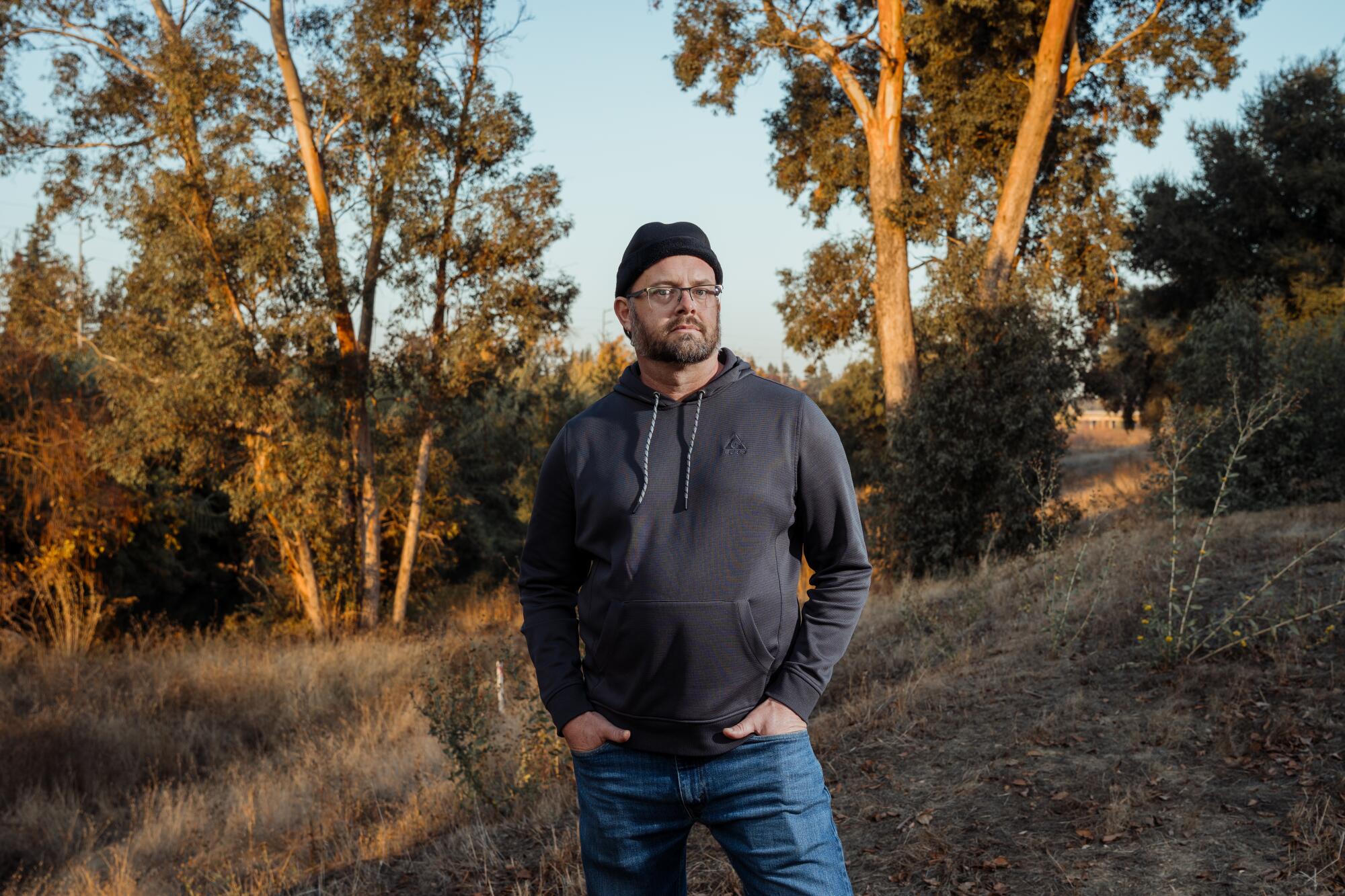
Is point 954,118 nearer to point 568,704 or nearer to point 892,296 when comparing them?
point 892,296

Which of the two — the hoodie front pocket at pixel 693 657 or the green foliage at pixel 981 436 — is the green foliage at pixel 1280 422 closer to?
the green foliage at pixel 981 436

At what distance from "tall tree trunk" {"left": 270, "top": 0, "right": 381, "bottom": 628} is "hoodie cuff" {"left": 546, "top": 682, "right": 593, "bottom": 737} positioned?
14247mm

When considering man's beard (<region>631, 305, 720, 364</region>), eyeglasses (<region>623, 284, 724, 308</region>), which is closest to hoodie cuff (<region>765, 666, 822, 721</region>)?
man's beard (<region>631, 305, 720, 364</region>)

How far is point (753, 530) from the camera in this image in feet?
7.70

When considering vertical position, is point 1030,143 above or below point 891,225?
above

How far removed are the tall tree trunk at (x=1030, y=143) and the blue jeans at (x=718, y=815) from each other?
1442 cm

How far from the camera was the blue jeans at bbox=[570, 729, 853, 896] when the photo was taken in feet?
7.39

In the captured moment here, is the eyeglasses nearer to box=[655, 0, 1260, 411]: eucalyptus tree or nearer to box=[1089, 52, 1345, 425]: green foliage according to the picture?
box=[655, 0, 1260, 411]: eucalyptus tree

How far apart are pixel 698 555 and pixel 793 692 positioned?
0.39 meters

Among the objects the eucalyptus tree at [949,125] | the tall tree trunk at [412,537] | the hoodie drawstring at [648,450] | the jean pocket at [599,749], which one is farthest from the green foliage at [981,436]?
the jean pocket at [599,749]

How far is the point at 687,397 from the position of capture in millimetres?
2541

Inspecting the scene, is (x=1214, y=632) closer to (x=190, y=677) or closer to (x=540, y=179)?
(x=190, y=677)

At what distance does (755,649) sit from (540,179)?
15.6m

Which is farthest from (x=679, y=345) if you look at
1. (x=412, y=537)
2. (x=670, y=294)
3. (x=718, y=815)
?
(x=412, y=537)
